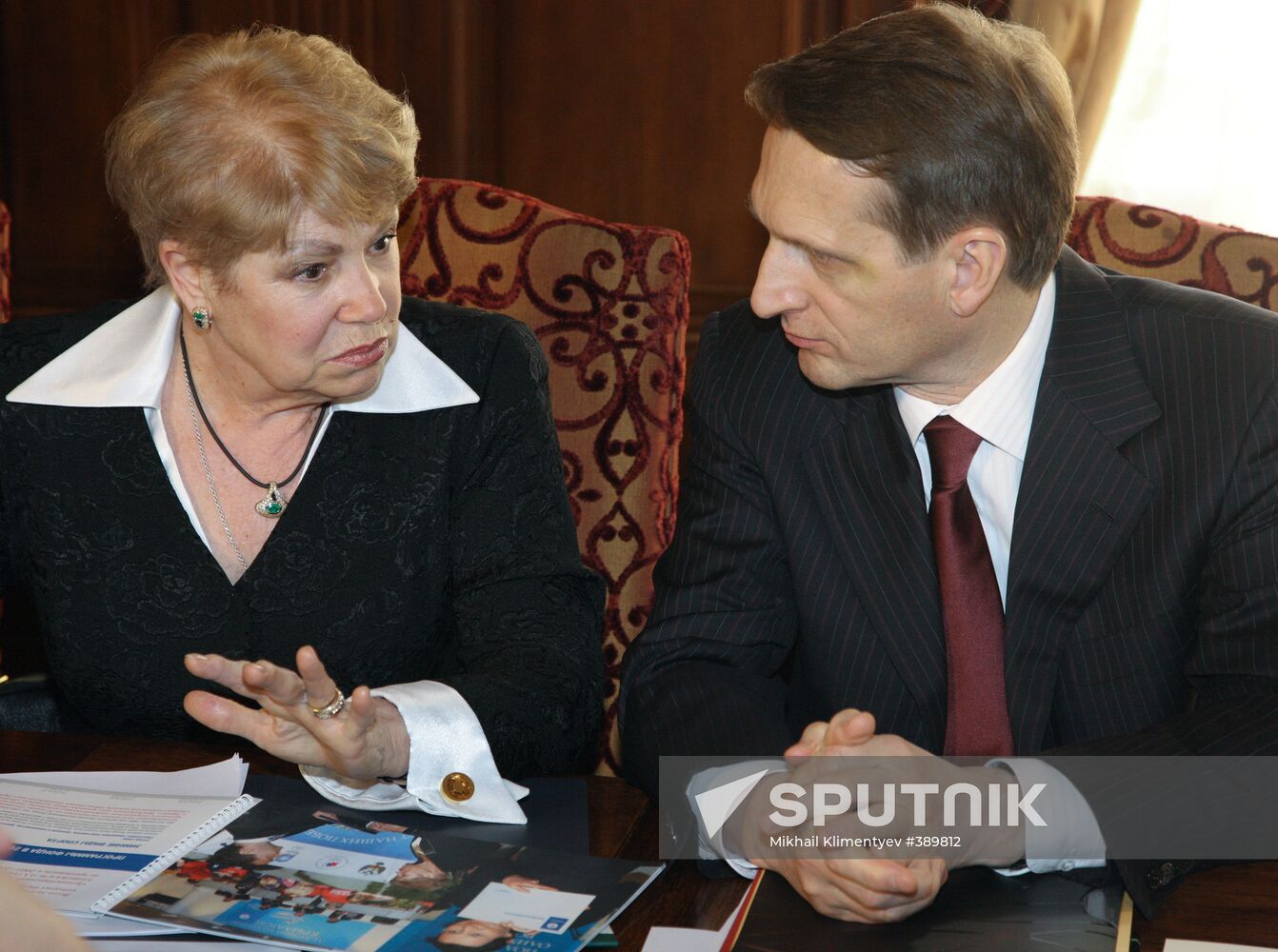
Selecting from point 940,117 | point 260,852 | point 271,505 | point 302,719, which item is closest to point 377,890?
point 260,852

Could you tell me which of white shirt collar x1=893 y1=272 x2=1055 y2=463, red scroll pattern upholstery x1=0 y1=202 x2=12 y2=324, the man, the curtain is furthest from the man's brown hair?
red scroll pattern upholstery x1=0 y1=202 x2=12 y2=324

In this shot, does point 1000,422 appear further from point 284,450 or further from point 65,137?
point 65,137

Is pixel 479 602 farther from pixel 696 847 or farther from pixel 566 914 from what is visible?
pixel 566 914

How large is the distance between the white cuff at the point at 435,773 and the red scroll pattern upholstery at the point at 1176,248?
1.20 meters

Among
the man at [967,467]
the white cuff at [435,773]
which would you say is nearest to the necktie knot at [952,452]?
the man at [967,467]

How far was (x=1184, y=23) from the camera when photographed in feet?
9.62

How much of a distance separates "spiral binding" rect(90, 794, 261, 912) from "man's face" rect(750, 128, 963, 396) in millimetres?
830

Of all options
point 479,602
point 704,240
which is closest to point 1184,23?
point 704,240

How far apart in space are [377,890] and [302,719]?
24cm

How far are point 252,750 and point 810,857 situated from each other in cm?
73

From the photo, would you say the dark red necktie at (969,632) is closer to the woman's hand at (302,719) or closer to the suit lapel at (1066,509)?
the suit lapel at (1066,509)

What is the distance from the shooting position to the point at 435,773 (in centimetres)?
146

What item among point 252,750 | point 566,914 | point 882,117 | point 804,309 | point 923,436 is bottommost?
point 252,750

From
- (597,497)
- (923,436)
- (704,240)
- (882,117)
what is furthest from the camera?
(704,240)
